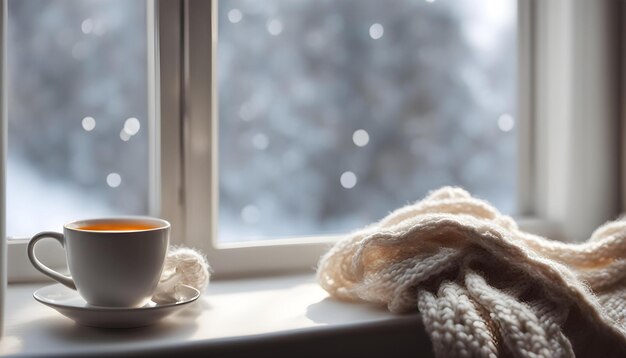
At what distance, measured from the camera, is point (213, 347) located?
27.7 inches

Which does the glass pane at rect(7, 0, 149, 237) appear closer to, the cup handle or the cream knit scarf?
the cup handle

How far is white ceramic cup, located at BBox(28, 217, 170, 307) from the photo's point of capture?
2.35 ft

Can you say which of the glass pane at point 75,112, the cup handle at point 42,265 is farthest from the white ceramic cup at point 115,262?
the glass pane at point 75,112

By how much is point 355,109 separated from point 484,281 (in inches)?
16.5

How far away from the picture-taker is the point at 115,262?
2.37 feet

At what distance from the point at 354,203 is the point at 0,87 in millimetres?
579

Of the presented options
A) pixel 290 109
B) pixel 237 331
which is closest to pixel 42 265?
pixel 237 331

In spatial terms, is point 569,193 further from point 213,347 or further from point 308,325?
point 213,347

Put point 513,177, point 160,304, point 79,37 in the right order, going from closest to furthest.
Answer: point 160,304 → point 79,37 → point 513,177

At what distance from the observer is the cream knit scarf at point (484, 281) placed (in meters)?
0.69

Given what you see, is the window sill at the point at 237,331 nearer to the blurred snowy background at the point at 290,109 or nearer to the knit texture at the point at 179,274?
the knit texture at the point at 179,274

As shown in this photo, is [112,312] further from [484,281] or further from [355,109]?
[355,109]

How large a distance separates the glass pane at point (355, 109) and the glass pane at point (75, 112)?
13 cm

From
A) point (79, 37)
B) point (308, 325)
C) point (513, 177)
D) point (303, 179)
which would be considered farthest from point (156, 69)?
point (513, 177)
